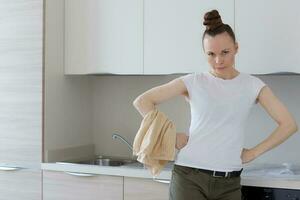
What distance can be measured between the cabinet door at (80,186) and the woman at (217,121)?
0.71 meters

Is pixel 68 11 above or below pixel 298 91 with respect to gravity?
above

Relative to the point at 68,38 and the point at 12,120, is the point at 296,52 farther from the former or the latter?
the point at 12,120

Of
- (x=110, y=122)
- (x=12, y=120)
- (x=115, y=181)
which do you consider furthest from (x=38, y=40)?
(x=115, y=181)

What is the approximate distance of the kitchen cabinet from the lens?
10.1 ft

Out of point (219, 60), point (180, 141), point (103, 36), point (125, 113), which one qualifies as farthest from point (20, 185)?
point (219, 60)

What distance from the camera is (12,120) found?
10.4 feet

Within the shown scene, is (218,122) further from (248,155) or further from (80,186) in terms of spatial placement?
(80,186)

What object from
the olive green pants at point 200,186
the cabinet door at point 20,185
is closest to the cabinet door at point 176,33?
the olive green pants at point 200,186

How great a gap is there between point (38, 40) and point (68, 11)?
10.7 inches

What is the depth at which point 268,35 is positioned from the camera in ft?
8.60

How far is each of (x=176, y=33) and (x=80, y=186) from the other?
101 cm

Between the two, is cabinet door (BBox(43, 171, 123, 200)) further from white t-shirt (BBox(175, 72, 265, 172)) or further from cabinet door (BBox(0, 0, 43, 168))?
white t-shirt (BBox(175, 72, 265, 172))

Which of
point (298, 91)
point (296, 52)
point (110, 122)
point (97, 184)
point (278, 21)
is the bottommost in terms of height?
point (97, 184)

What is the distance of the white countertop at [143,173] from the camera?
7.84 ft
